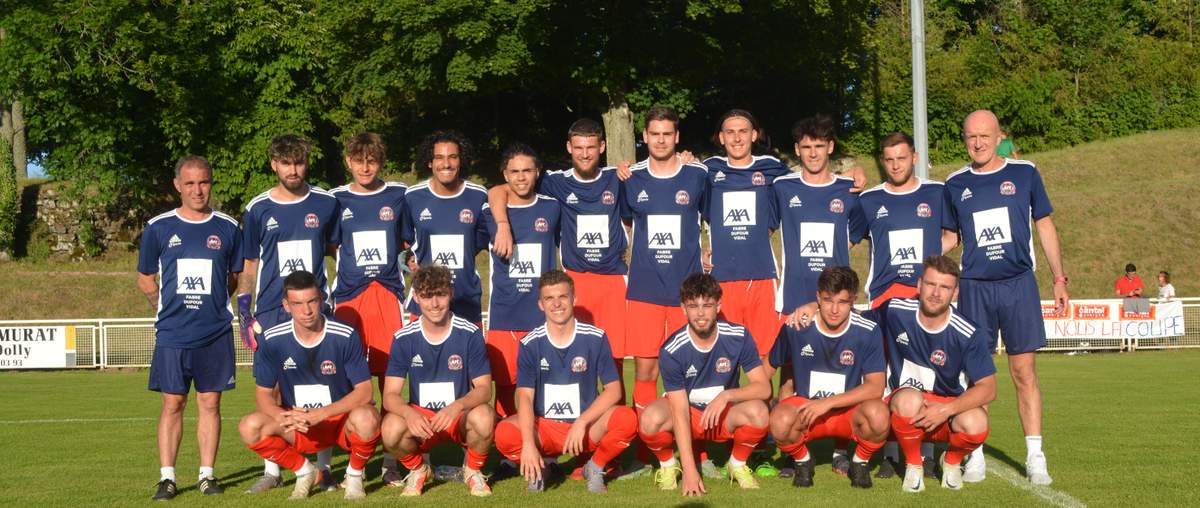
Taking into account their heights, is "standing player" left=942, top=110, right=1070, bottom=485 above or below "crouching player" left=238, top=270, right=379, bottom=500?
above

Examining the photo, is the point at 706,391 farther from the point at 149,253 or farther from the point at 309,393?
the point at 149,253

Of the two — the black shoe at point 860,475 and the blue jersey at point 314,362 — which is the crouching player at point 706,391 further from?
the blue jersey at point 314,362

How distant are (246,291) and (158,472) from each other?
143cm

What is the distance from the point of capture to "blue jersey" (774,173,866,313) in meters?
6.95

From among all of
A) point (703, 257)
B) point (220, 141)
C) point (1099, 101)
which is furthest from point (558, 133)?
point (703, 257)

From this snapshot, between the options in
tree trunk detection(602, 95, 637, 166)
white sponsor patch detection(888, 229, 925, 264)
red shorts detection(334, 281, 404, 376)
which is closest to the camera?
white sponsor patch detection(888, 229, 925, 264)

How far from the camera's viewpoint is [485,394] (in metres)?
6.14

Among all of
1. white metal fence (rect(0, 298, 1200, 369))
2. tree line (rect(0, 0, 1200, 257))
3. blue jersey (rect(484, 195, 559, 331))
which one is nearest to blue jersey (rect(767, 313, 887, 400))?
blue jersey (rect(484, 195, 559, 331))

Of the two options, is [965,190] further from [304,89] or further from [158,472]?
[304,89]

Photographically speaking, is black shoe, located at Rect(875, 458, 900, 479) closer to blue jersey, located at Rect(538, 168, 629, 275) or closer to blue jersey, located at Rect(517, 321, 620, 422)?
blue jersey, located at Rect(517, 321, 620, 422)

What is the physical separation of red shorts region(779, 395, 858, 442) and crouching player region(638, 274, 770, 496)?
0.20 m

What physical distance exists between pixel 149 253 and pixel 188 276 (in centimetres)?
30

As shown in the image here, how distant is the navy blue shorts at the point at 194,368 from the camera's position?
639cm

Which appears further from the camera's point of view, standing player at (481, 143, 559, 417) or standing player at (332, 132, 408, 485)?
standing player at (481, 143, 559, 417)
